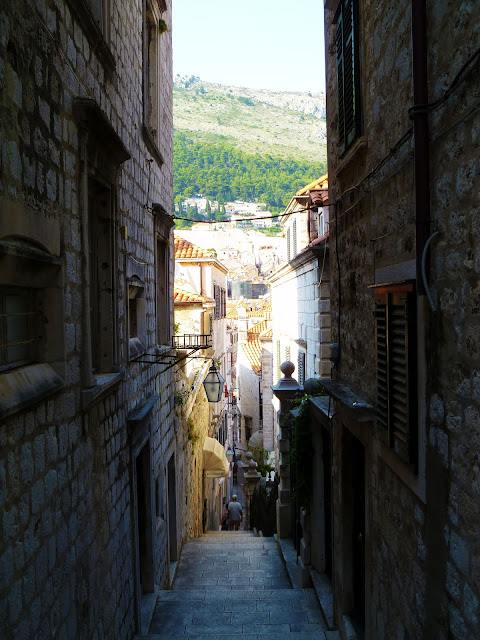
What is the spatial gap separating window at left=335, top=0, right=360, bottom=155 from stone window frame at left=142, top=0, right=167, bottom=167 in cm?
322

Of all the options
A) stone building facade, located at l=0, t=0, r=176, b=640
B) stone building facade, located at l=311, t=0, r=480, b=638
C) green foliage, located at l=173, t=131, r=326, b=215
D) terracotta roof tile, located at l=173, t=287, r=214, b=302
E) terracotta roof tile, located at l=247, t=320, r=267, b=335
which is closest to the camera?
stone building facade, located at l=311, t=0, r=480, b=638

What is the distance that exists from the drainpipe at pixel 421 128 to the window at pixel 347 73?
196cm

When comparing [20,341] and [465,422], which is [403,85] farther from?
[20,341]

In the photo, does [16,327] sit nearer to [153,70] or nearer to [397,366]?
[397,366]

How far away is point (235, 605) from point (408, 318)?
18.6ft

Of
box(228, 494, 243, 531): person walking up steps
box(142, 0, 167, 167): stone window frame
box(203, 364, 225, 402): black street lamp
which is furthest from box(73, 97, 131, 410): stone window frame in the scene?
box(228, 494, 243, 531): person walking up steps

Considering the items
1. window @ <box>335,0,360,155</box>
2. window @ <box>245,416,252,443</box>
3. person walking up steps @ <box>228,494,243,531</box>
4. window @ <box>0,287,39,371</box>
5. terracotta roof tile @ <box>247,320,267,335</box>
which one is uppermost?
window @ <box>335,0,360,155</box>

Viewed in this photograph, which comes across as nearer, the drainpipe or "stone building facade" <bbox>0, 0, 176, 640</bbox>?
"stone building facade" <bbox>0, 0, 176, 640</bbox>

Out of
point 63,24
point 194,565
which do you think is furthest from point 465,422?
point 194,565

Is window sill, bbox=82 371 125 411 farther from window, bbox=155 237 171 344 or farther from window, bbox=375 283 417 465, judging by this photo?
window, bbox=155 237 171 344

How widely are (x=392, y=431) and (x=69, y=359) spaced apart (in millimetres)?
2535

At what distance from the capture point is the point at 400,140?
404 centimetres

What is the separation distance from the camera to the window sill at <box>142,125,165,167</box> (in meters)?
7.90

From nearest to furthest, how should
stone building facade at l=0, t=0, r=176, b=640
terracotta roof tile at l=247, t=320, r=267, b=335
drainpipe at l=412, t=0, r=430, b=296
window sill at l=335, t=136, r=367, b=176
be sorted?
stone building facade at l=0, t=0, r=176, b=640, drainpipe at l=412, t=0, r=430, b=296, window sill at l=335, t=136, r=367, b=176, terracotta roof tile at l=247, t=320, r=267, b=335
